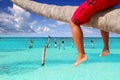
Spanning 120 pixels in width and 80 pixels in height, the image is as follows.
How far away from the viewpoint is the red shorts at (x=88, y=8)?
68.2 inches

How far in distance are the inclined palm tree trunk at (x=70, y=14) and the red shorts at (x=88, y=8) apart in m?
0.03

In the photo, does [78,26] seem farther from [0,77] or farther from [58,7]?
[0,77]

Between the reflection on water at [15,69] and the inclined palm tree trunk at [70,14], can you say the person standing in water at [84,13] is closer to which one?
the inclined palm tree trunk at [70,14]

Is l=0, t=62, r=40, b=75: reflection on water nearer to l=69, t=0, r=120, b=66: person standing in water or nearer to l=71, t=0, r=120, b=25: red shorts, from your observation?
l=69, t=0, r=120, b=66: person standing in water

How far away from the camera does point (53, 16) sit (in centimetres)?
187

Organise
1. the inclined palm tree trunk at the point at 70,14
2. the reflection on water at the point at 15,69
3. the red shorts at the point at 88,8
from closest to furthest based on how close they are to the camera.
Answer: the inclined palm tree trunk at the point at 70,14
the red shorts at the point at 88,8
the reflection on water at the point at 15,69

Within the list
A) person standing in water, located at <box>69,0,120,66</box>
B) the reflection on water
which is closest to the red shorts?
person standing in water, located at <box>69,0,120,66</box>

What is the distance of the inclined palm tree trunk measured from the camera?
1.54 meters

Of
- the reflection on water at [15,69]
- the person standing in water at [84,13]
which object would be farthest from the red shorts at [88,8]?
the reflection on water at [15,69]

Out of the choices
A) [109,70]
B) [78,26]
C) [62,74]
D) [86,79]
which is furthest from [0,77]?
[78,26]

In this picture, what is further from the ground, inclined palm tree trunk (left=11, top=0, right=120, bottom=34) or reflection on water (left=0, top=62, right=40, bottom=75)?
inclined palm tree trunk (left=11, top=0, right=120, bottom=34)

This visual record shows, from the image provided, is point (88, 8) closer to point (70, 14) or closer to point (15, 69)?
point (70, 14)

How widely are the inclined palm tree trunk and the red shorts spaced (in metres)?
0.03

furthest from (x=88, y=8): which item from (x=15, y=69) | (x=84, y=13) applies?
(x=15, y=69)
